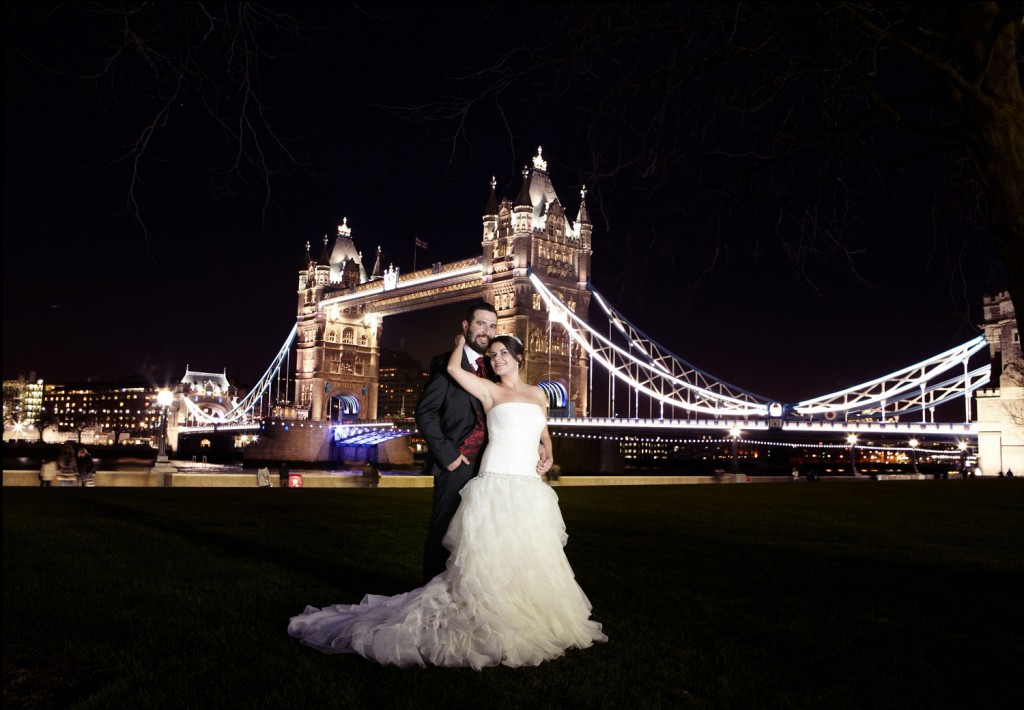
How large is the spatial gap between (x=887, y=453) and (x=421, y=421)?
13162 cm

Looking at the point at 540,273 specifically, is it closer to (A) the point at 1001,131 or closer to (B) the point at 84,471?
(B) the point at 84,471

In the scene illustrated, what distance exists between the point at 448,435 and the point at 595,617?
1.53 metres

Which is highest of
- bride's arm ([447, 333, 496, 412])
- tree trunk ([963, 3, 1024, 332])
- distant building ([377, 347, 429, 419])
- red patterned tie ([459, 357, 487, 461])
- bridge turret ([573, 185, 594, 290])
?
bridge turret ([573, 185, 594, 290])

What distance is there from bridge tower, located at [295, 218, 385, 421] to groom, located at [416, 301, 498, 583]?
7921 cm

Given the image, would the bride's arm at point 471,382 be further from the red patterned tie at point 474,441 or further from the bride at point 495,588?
the red patterned tie at point 474,441

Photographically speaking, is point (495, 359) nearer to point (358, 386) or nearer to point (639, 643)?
point (639, 643)

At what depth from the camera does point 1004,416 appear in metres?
45.4

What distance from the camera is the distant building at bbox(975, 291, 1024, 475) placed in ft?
146

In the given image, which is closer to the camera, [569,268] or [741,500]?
[741,500]

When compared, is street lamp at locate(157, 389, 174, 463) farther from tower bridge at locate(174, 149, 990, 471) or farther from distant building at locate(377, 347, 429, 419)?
distant building at locate(377, 347, 429, 419)

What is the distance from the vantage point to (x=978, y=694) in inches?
162

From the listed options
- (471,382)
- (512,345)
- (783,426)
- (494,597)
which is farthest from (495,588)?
(783,426)

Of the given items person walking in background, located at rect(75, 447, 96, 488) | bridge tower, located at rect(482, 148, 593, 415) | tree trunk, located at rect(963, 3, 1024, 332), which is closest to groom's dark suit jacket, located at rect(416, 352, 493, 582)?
tree trunk, located at rect(963, 3, 1024, 332)

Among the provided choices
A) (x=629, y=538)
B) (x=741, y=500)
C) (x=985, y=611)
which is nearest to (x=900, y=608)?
(x=985, y=611)
